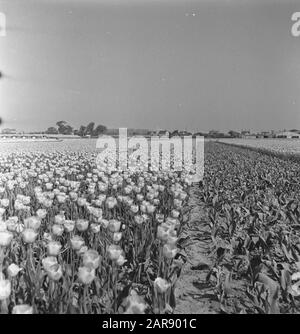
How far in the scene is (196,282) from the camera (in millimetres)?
3221

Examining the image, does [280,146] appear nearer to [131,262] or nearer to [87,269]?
[131,262]

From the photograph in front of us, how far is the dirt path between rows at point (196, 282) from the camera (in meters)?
2.80

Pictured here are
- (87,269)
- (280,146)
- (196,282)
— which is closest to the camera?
(87,269)

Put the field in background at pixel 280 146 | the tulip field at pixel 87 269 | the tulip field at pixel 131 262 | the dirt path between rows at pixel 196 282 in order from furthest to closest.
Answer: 1. the field in background at pixel 280 146
2. the dirt path between rows at pixel 196 282
3. the tulip field at pixel 131 262
4. the tulip field at pixel 87 269

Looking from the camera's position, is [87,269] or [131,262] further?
[131,262]

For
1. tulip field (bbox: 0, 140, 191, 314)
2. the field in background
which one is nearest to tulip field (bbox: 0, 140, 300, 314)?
tulip field (bbox: 0, 140, 191, 314)

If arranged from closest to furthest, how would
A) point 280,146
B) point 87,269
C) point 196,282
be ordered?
point 87,269 → point 196,282 → point 280,146

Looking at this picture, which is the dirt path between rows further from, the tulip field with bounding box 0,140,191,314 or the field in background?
the field in background

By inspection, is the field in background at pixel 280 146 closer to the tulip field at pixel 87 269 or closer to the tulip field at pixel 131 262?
the tulip field at pixel 131 262

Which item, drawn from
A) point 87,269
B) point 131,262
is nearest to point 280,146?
point 131,262

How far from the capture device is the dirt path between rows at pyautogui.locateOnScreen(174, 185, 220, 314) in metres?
2.80

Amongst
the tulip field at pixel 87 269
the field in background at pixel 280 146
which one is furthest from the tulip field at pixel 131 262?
the field in background at pixel 280 146
